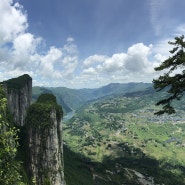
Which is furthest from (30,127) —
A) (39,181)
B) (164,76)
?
(164,76)

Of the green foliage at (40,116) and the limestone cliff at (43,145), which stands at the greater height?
the green foliage at (40,116)

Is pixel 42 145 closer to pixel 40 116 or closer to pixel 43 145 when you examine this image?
pixel 43 145

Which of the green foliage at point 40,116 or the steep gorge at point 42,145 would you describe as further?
the steep gorge at point 42,145

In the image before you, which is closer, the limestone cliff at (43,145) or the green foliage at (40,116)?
the green foliage at (40,116)

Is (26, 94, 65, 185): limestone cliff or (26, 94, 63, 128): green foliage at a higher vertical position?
(26, 94, 63, 128): green foliage

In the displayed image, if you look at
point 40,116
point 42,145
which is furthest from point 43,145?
point 40,116

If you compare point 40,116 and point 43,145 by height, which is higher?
point 40,116

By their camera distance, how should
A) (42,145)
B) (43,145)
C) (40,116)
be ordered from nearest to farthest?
1. (40,116)
2. (43,145)
3. (42,145)

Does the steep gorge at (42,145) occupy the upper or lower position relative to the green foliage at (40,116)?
lower
